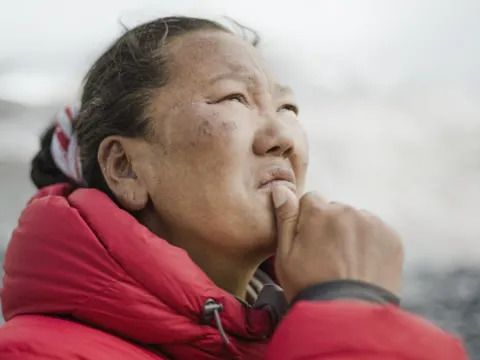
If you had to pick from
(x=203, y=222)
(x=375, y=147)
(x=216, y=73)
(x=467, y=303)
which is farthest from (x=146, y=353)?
(x=375, y=147)

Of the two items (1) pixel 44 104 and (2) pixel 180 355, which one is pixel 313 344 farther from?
(1) pixel 44 104

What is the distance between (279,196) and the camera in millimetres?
1090

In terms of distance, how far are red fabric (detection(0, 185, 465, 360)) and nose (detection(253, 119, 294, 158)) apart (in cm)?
18

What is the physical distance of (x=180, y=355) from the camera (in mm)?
1010

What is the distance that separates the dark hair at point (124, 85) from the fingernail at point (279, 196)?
197mm

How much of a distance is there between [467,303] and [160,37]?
1361mm

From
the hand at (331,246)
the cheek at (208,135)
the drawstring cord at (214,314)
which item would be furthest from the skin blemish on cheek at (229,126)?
the drawstring cord at (214,314)

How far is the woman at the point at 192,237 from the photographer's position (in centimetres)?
92

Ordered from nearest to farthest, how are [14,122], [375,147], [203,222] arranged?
[203,222] → [14,122] → [375,147]

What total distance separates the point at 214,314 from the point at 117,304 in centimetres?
11

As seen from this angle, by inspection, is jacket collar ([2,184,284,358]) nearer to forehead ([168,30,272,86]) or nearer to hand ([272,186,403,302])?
hand ([272,186,403,302])

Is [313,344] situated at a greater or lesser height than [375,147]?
greater

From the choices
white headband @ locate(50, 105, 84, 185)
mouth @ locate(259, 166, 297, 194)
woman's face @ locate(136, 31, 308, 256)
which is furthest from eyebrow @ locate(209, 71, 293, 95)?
white headband @ locate(50, 105, 84, 185)

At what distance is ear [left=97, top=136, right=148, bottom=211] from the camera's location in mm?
1155
